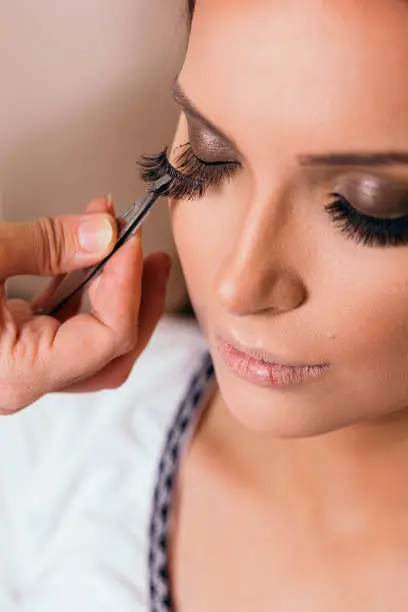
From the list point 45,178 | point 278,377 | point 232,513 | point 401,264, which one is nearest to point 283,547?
point 232,513

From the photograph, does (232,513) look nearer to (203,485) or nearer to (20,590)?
(203,485)

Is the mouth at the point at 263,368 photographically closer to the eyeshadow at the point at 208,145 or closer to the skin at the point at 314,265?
the skin at the point at 314,265

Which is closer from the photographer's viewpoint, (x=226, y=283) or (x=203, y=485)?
(x=226, y=283)

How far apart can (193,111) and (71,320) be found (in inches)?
10.3

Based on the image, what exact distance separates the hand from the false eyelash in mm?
241

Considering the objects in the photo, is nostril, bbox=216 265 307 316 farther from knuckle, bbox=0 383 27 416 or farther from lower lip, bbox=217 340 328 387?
knuckle, bbox=0 383 27 416

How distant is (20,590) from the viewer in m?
0.94

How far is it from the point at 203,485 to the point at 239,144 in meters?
0.48

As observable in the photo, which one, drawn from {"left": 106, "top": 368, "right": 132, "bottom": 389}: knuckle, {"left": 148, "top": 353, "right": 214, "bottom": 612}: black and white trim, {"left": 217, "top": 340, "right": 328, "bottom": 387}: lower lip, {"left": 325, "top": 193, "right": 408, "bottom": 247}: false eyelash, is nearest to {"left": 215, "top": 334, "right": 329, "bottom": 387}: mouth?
{"left": 217, "top": 340, "right": 328, "bottom": 387}: lower lip

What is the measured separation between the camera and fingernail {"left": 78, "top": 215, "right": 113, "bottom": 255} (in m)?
0.73

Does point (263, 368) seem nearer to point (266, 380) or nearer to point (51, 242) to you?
point (266, 380)

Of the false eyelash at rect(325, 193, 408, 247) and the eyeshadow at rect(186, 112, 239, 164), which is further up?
the eyeshadow at rect(186, 112, 239, 164)

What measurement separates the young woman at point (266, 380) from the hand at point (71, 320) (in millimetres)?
79

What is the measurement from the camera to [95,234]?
73cm
